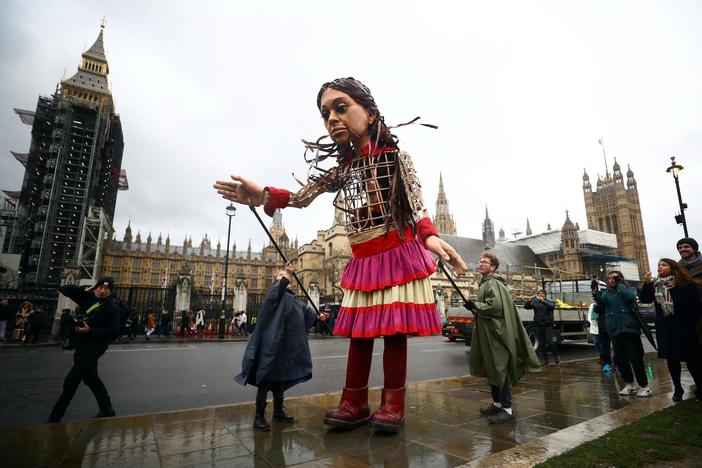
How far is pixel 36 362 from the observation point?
9109 millimetres

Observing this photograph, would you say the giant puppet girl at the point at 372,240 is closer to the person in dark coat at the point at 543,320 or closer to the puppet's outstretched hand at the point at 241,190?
the puppet's outstretched hand at the point at 241,190

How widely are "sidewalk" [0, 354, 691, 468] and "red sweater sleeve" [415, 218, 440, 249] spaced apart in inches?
69.3

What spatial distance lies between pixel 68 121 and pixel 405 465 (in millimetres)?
46206

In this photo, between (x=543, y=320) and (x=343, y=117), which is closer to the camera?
(x=343, y=117)

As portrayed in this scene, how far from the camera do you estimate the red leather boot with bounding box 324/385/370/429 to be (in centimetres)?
324

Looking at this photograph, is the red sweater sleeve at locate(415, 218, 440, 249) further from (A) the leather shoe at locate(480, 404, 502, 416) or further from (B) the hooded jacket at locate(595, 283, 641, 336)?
(B) the hooded jacket at locate(595, 283, 641, 336)

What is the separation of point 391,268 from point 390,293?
240 mm

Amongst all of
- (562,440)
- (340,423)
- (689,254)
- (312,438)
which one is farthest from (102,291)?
(689,254)

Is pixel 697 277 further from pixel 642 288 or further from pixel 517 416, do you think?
pixel 517 416

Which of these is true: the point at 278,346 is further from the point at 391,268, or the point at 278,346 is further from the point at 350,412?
the point at 391,268

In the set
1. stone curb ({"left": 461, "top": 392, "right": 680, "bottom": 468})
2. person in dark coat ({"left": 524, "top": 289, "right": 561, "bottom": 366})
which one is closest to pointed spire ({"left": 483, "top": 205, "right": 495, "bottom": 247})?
person in dark coat ({"left": 524, "top": 289, "right": 561, "bottom": 366})

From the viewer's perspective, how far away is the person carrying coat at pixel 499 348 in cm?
377

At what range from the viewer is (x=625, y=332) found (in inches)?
211

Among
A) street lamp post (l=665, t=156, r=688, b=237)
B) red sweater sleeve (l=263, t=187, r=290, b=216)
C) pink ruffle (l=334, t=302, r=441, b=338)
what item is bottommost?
pink ruffle (l=334, t=302, r=441, b=338)
